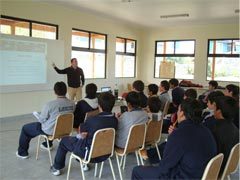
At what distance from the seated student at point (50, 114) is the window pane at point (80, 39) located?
14.6ft

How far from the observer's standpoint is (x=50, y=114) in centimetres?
340

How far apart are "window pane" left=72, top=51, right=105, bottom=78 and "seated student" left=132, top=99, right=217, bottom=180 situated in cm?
630

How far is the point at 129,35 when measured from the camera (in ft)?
32.6

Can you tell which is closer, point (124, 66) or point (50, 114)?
point (50, 114)

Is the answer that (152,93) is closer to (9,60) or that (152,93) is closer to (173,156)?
(173,156)

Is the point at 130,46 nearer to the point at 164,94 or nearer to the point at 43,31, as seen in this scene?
the point at 43,31

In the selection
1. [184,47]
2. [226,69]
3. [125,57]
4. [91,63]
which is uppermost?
[184,47]

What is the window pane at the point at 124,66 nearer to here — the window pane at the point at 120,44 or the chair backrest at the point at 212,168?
the window pane at the point at 120,44

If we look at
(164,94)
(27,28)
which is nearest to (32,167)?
Result: (164,94)

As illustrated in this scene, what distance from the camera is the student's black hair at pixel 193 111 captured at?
204 cm

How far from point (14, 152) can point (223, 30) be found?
7596 millimetres

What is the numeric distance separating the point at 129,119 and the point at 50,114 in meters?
1.09

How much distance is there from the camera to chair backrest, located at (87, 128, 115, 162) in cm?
257

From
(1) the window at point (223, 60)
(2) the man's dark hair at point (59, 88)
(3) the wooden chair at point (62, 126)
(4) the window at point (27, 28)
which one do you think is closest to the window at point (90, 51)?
(4) the window at point (27, 28)
